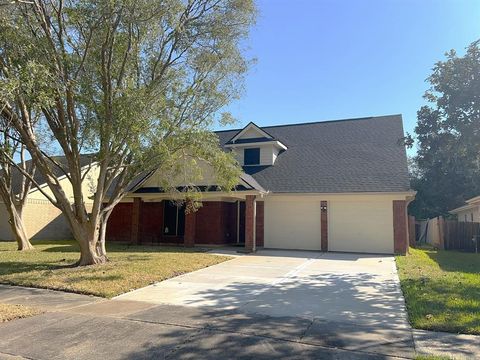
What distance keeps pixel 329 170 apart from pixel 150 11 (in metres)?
11.8

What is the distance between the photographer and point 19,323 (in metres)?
6.68

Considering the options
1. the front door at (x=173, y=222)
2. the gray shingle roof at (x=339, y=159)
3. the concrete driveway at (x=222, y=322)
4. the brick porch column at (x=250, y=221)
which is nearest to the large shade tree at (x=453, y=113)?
the gray shingle roof at (x=339, y=159)

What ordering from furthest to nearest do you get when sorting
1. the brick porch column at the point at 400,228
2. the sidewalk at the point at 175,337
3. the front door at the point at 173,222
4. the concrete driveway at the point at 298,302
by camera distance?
the front door at the point at 173,222 < the brick porch column at the point at 400,228 < the concrete driveway at the point at 298,302 < the sidewalk at the point at 175,337

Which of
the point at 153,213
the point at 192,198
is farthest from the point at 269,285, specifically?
the point at 153,213

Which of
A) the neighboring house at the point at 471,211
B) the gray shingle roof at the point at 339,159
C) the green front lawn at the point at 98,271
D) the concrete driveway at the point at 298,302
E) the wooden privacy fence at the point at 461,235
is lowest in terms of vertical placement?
the concrete driveway at the point at 298,302

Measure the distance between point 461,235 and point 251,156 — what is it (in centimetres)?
1193

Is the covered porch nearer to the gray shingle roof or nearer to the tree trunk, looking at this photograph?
the gray shingle roof

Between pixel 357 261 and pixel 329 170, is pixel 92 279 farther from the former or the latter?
pixel 329 170

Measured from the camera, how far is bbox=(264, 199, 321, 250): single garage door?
19.1 metres

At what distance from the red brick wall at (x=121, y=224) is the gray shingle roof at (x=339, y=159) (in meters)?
7.01

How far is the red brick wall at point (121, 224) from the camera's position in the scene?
2269 centimetres

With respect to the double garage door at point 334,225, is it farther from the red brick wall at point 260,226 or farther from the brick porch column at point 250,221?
the brick porch column at point 250,221

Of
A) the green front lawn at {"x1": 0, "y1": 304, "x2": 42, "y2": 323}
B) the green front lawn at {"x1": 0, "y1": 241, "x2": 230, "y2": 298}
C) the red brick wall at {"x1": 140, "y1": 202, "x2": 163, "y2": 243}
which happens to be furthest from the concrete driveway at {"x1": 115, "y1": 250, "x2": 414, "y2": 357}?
the red brick wall at {"x1": 140, "y1": 202, "x2": 163, "y2": 243}

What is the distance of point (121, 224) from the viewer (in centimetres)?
2284
